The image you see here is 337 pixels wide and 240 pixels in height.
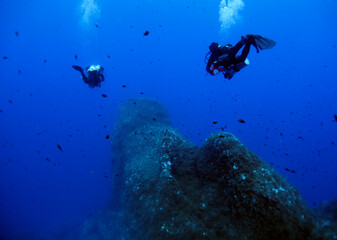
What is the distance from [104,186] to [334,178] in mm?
44149

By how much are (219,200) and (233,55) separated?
135 inches

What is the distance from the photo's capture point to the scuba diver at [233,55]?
408 cm

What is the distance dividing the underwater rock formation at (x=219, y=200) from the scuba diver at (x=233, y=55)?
1.85 m

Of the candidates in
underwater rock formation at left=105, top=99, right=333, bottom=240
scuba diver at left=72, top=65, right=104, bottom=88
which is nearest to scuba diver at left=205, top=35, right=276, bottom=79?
underwater rock formation at left=105, top=99, right=333, bottom=240

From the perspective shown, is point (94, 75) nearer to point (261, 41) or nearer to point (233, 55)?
point (233, 55)

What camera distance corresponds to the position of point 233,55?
459 centimetres

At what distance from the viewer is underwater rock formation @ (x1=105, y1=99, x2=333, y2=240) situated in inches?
130

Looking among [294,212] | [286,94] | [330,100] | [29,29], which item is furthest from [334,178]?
[29,29]

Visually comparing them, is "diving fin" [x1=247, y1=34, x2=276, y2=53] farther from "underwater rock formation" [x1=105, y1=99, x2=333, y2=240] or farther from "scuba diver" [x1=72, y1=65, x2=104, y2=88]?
Answer: "scuba diver" [x1=72, y1=65, x2=104, y2=88]

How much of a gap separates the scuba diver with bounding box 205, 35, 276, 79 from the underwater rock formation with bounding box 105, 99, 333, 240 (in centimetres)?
185

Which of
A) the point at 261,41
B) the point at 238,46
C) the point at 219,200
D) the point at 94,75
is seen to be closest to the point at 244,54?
the point at 238,46

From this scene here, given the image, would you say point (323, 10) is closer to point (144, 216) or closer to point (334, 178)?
point (334, 178)

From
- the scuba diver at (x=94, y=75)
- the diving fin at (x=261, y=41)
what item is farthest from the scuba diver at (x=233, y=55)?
the scuba diver at (x=94, y=75)

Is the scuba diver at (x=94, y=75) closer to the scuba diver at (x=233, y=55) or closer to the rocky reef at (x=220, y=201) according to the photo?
the rocky reef at (x=220, y=201)
